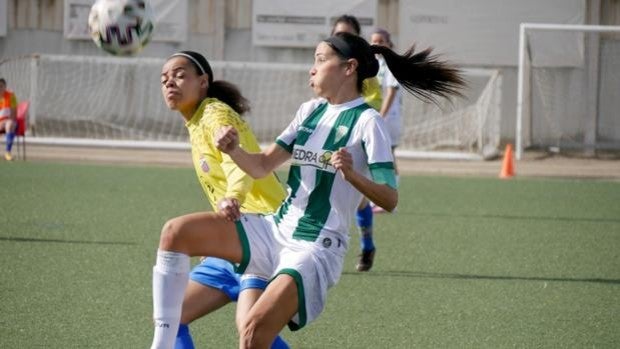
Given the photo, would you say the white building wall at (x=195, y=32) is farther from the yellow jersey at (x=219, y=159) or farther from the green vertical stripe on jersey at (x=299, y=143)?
the green vertical stripe on jersey at (x=299, y=143)

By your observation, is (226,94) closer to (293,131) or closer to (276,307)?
(293,131)

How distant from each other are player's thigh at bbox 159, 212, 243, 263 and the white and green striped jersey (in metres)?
0.23

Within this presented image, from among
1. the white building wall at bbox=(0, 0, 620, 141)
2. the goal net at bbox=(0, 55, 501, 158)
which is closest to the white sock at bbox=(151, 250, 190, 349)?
the goal net at bbox=(0, 55, 501, 158)

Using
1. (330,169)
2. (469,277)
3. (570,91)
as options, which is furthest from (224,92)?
(570,91)

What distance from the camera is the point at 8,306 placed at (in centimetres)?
664

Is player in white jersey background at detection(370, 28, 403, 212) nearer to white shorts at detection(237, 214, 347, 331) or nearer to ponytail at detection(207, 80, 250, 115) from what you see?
ponytail at detection(207, 80, 250, 115)


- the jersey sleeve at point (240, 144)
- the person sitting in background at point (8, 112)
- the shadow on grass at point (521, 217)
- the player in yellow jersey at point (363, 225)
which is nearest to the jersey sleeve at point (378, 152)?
Result: the jersey sleeve at point (240, 144)

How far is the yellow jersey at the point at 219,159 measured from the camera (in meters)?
4.82

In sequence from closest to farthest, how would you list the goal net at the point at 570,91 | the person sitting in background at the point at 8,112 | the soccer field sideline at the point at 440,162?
1. the person sitting in background at the point at 8,112
2. the soccer field sideline at the point at 440,162
3. the goal net at the point at 570,91

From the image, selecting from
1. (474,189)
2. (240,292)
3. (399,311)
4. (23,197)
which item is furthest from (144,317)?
(474,189)

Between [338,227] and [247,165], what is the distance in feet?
1.52

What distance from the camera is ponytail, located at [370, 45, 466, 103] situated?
5039 millimetres

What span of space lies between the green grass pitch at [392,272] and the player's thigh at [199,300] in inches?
46.6

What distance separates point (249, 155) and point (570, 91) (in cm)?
1672
